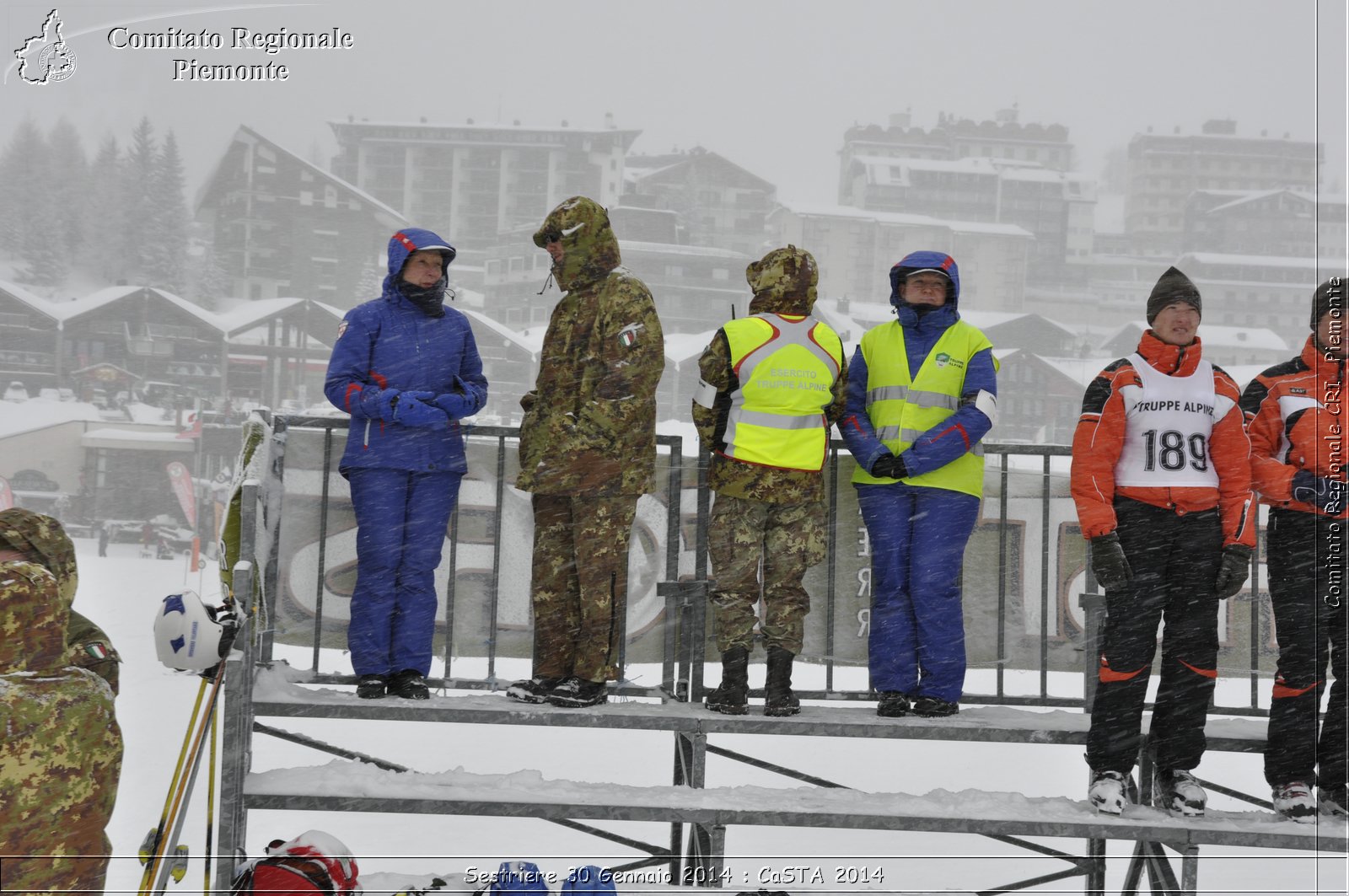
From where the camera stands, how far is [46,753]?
2.74 meters

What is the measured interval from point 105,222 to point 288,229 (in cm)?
1383

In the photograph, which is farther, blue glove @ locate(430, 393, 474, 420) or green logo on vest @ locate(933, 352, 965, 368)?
green logo on vest @ locate(933, 352, 965, 368)

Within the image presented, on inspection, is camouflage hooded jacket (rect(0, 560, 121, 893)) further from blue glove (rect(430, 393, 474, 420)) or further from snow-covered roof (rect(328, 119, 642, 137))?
snow-covered roof (rect(328, 119, 642, 137))

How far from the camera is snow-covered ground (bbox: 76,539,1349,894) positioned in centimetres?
510

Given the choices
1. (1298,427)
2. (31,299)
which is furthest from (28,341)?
(1298,427)

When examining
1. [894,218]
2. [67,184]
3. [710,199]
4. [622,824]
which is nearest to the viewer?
[622,824]

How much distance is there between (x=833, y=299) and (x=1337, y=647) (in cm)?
8659

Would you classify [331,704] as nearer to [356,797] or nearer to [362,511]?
[356,797]

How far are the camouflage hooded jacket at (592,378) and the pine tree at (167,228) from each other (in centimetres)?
8708

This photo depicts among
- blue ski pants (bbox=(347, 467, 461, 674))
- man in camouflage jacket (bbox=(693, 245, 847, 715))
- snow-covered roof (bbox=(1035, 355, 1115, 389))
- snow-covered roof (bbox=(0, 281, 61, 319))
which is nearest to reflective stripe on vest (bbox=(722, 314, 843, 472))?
man in camouflage jacket (bbox=(693, 245, 847, 715))

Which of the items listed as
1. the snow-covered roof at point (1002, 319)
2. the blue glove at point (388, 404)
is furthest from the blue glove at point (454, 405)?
the snow-covered roof at point (1002, 319)

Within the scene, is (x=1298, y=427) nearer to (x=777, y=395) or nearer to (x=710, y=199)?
(x=777, y=395)

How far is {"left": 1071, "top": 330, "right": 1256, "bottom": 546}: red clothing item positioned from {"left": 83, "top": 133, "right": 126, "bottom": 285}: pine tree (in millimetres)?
90737

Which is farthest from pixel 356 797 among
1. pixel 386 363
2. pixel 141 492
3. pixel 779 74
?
pixel 779 74
